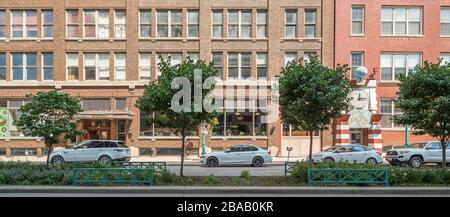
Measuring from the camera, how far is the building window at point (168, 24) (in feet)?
109

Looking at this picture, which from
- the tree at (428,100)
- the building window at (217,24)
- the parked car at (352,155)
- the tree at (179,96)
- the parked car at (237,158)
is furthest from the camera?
the building window at (217,24)

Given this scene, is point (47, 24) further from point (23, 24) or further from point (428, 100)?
point (428, 100)

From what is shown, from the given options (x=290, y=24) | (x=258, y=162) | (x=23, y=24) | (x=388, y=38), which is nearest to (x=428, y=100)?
(x=258, y=162)

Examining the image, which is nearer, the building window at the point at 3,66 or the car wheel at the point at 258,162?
the car wheel at the point at 258,162

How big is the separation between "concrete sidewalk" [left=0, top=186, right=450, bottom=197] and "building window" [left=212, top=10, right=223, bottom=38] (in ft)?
74.4

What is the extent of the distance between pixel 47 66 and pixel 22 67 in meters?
1.93

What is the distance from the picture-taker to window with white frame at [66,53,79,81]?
109 feet

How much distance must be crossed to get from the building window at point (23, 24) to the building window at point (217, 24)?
554 inches

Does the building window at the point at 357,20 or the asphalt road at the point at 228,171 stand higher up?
the building window at the point at 357,20

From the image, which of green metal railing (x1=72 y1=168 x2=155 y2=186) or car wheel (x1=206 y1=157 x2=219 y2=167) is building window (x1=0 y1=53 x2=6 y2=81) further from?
green metal railing (x1=72 y1=168 x2=155 y2=186)

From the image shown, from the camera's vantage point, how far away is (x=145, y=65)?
1305 inches

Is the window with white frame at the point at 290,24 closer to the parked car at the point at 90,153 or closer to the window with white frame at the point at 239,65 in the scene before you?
the window with white frame at the point at 239,65

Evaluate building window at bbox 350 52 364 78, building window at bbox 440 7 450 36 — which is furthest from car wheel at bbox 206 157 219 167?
building window at bbox 440 7 450 36

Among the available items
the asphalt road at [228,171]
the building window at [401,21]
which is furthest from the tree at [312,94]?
the building window at [401,21]
